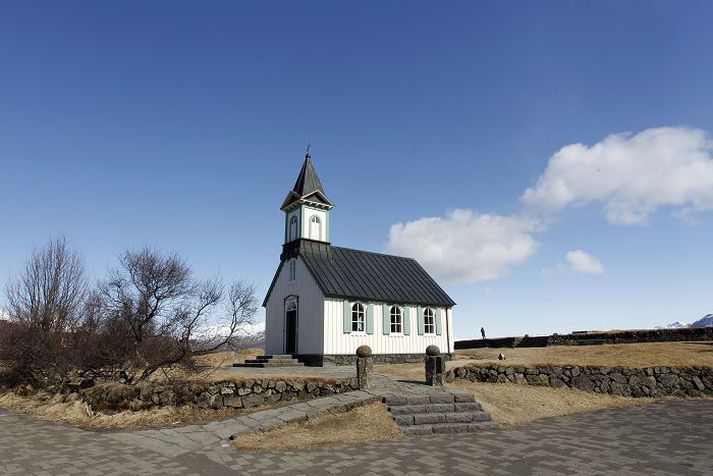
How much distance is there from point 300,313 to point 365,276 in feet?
13.7

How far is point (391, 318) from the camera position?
82.8ft

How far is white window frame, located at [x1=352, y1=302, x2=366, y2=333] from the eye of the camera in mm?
23688

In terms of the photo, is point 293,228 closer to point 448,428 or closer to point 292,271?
point 292,271

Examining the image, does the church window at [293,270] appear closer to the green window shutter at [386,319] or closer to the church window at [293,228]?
the church window at [293,228]

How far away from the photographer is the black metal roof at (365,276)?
78.1 ft

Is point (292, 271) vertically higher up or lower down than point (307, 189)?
lower down

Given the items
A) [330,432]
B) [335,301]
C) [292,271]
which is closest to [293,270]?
[292,271]

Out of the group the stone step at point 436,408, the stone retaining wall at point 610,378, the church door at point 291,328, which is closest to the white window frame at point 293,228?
the church door at point 291,328

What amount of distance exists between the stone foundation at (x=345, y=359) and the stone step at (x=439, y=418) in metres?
10.9

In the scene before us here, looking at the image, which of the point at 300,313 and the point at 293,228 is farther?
the point at 293,228

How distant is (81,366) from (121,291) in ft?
10.4

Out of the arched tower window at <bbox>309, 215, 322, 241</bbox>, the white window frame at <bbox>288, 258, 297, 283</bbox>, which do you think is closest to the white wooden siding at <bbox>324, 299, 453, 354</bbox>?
the white window frame at <bbox>288, 258, 297, 283</bbox>

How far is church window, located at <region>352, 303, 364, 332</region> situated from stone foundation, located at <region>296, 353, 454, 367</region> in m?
1.40

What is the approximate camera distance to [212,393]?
A: 13.0 meters
